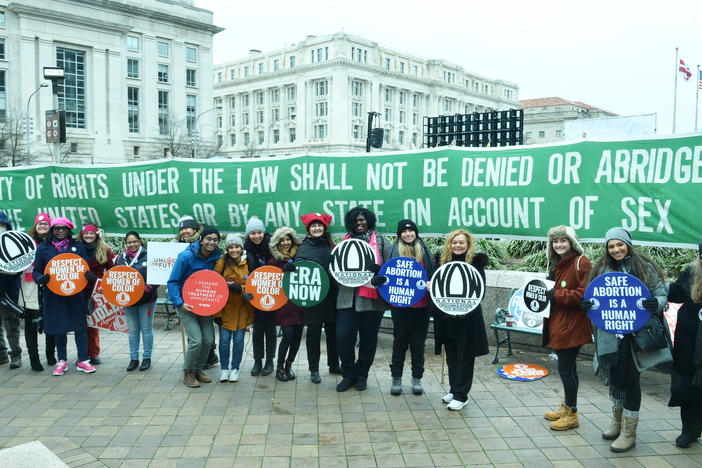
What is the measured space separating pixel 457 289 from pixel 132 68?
7774 centimetres

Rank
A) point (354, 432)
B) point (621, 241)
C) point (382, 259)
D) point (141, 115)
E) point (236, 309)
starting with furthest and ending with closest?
point (141, 115)
point (236, 309)
point (382, 259)
point (354, 432)
point (621, 241)

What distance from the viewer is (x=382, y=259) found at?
20.4 feet

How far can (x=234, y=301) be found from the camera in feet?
21.7

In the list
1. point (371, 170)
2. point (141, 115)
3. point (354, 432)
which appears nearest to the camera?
point (354, 432)

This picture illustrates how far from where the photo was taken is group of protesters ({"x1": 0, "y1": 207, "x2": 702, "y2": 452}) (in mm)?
4855

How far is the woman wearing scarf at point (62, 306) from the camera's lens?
690 centimetres

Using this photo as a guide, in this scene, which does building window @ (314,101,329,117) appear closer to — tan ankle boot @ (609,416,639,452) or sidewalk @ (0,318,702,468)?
sidewalk @ (0,318,702,468)

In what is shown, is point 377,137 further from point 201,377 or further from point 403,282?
point 403,282

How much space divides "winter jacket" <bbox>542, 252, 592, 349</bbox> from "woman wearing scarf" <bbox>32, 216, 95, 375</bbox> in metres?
4.94

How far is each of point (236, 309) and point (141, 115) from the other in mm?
74079

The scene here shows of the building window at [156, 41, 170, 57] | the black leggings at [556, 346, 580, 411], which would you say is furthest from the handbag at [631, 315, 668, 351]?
the building window at [156, 41, 170, 57]

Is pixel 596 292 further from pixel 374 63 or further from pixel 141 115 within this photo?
pixel 374 63

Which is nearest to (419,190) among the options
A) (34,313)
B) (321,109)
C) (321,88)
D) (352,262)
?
(352,262)

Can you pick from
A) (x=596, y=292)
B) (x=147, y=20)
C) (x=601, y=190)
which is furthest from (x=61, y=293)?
(x=147, y=20)
